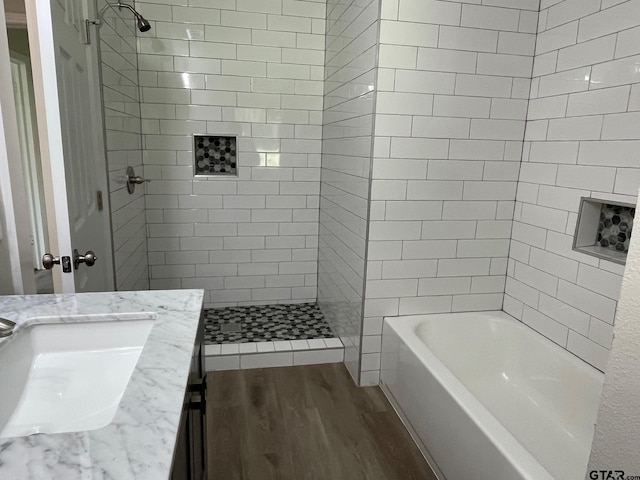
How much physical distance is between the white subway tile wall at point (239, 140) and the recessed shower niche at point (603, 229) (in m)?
1.84

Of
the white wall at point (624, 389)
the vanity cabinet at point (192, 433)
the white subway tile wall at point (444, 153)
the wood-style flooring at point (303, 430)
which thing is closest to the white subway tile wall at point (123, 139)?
the wood-style flooring at point (303, 430)

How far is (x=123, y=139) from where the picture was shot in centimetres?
238

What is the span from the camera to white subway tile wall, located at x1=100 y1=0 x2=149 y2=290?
6.87 feet

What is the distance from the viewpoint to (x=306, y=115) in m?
3.14

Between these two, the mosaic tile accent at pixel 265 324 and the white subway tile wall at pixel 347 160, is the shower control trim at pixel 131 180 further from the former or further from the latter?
the white subway tile wall at pixel 347 160

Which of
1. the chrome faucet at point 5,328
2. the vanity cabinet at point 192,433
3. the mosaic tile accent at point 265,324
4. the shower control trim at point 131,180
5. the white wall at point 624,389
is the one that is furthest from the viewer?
the mosaic tile accent at point 265,324

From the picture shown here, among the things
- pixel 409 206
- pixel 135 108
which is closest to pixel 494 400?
pixel 409 206

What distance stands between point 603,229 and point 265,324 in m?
2.09

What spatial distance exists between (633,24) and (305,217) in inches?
87.5

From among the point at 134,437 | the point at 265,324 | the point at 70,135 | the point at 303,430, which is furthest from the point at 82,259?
the point at 265,324

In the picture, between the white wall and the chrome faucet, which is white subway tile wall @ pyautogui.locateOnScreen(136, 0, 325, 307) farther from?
the white wall

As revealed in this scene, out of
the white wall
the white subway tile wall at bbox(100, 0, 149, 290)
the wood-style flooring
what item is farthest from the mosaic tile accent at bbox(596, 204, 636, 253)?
the white subway tile wall at bbox(100, 0, 149, 290)

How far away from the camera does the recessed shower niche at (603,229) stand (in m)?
1.83

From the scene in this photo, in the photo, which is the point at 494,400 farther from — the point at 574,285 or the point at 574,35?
the point at 574,35
